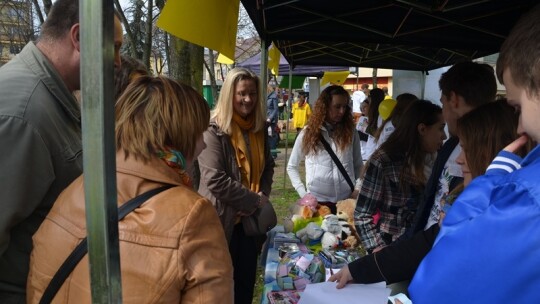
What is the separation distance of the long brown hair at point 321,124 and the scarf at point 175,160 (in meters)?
2.52

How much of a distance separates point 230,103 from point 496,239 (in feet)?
7.17

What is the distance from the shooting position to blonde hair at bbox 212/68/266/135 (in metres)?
2.67

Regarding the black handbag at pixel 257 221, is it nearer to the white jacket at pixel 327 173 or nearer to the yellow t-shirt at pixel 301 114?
the white jacket at pixel 327 173

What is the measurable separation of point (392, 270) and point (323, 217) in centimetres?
160

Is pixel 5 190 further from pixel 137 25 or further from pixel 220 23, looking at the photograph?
pixel 137 25

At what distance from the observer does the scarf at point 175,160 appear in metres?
1.17

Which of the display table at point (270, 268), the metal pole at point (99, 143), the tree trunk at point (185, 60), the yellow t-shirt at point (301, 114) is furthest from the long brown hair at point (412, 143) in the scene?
the yellow t-shirt at point (301, 114)

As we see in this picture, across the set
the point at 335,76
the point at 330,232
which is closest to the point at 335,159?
the point at 330,232

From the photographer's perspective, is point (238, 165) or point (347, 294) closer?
point (347, 294)

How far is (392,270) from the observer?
1718mm

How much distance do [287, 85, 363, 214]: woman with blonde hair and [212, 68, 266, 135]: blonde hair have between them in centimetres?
92

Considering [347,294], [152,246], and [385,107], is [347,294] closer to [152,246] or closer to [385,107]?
[152,246]

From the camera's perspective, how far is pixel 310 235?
2934 millimetres

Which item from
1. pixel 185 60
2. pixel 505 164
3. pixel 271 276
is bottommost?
pixel 271 276
